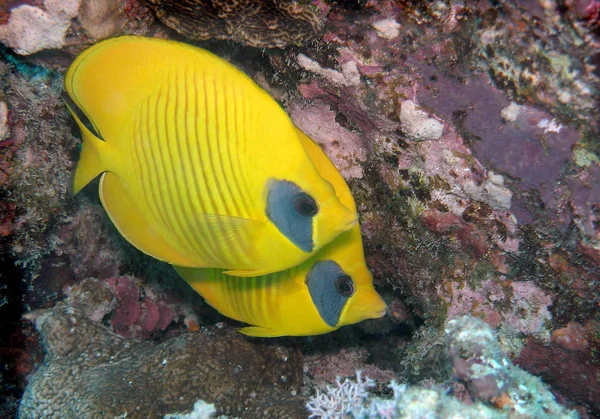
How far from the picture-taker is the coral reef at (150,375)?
2482 mm

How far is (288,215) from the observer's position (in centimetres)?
164

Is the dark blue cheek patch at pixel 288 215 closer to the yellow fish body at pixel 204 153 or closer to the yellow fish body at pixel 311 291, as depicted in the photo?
the yellow fish body at pixel 204 153

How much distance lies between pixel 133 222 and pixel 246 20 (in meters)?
1.10

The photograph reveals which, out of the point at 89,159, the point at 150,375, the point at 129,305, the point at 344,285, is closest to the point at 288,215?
the point at 344,285

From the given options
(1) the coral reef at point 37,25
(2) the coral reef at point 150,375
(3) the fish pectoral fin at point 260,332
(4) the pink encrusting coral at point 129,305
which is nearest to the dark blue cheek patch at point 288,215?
(3) the fish pectoral fin at point 260,332

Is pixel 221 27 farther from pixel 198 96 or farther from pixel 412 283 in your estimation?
Result: pixel 412 283

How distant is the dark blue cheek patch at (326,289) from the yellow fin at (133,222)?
0.65 m

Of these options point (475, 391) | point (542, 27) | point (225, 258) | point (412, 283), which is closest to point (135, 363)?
point (225, 258)

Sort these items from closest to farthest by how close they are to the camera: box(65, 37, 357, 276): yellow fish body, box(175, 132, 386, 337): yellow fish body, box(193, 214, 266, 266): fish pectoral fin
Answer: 1. box(65, 37, 357, 276): yellow fish body
2. box(193, 214, 266, 266): fish pectoral fin
3. box(175, 132, 386, 337): yellow fish body

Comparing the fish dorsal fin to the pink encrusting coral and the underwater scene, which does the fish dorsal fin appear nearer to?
the underwater scene

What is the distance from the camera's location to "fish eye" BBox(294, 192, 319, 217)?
161 cm

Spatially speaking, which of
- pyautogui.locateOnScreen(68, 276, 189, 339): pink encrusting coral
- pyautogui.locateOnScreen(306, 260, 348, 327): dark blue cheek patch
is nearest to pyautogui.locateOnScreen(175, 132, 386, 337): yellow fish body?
pyautogui.locateOnScreen(306, 260, 348, 327): dark blue cheek patch

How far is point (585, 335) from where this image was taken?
212 cm

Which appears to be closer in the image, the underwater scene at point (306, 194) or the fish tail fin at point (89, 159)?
the underwater scene at point (306, 194)
